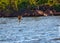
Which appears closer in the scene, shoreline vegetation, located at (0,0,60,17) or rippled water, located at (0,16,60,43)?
rippled water, located at (0,16,60,43)

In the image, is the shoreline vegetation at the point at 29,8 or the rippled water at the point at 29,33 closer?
the rippled water at the point at 29,33

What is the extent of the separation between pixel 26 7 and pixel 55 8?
3689mm

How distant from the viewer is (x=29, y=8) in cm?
4031

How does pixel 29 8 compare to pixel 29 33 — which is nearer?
pixel 29 33

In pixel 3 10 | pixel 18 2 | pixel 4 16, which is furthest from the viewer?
pixel 18 2

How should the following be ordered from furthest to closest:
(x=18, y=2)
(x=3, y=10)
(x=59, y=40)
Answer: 1. (x=18, y=2)
2. (x=3, y=10)
3. (x=59, y=40)

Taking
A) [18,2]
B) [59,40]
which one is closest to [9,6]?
[18,2]

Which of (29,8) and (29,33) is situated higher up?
(29,33)

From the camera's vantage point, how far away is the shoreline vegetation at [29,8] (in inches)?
1515

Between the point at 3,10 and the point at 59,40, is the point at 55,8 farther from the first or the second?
the point at 59,40

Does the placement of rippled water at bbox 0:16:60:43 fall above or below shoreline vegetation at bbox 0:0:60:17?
above

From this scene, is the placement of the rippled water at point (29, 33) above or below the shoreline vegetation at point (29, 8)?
above

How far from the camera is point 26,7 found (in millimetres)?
40875

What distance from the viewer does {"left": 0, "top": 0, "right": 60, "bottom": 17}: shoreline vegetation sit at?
126 ft
